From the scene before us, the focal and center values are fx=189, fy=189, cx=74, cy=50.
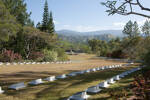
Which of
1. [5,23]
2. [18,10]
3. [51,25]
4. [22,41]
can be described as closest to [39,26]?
[51,25]

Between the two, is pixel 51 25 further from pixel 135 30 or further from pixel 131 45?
pixel 135 30

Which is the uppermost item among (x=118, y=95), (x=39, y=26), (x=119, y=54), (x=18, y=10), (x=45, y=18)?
(x=18, y=10)

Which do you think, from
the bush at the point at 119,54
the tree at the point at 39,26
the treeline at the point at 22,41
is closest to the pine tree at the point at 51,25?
the tree at the point at 39,26

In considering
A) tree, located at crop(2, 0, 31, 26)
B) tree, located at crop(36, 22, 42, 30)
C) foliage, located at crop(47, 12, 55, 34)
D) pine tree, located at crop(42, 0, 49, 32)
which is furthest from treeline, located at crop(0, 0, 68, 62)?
foliage, located at crop(47, 12, 55, 34)

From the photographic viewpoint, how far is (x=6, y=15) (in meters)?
28.1

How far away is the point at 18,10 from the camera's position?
41156mm

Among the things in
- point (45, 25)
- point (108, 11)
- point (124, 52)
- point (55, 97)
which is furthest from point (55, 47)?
point (55, 97)

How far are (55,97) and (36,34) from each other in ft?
84.1

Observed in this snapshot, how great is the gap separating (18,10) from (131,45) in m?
26.7

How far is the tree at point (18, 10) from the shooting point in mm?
40053

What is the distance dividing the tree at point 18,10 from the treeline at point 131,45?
24276 millimetres

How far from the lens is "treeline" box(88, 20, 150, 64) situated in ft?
105

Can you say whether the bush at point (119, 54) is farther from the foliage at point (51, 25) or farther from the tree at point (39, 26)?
the tree at point (39, 26)

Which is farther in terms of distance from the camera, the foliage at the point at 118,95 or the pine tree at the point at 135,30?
the pine tree at the point at 135,30
